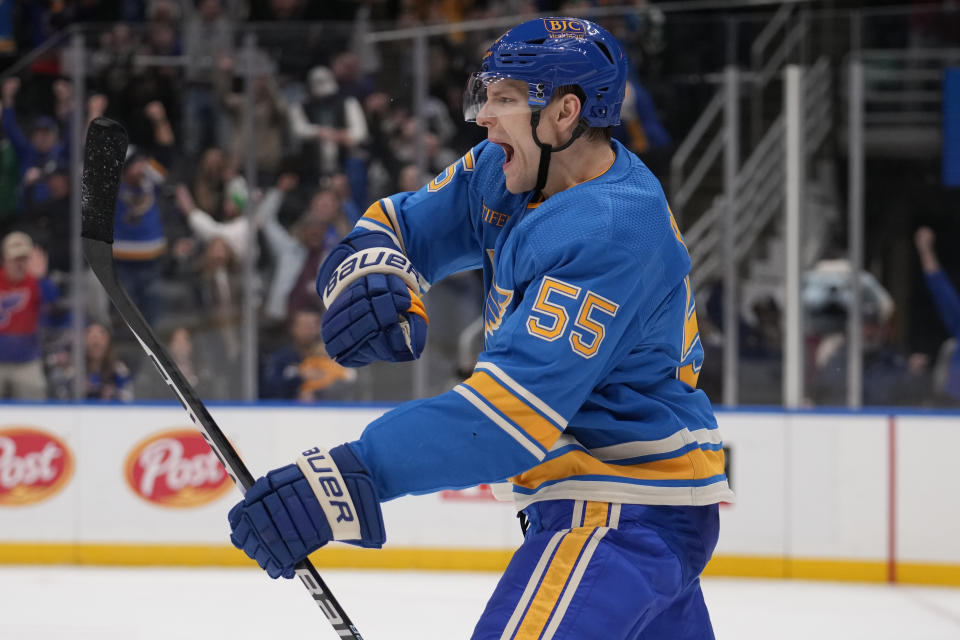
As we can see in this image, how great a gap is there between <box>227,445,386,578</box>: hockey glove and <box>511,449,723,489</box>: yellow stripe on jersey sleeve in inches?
12.1

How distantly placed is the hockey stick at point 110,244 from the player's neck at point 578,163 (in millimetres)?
588

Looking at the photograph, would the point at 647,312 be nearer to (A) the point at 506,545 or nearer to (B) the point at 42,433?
(A) the point at 506,545

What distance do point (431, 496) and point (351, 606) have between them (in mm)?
733

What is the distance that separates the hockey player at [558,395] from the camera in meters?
1.42

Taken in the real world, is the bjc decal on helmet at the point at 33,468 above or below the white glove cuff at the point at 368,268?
below

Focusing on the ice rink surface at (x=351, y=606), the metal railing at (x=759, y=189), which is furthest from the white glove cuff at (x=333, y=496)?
the metal railing at (x=759, y=189)

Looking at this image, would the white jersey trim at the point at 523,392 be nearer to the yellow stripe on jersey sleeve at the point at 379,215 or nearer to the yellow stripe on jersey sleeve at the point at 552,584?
the yellow stripe on jersey sleeve at the point at 552,584

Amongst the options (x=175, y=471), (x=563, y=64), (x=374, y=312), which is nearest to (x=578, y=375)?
(x=374, y=312)

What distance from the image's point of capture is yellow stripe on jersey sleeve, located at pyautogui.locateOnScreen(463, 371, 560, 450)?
1.42 metres

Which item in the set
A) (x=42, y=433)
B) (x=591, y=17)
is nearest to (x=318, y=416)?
(x=42, y=433)

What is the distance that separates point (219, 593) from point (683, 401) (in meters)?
3.25

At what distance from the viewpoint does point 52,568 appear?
4.97 metres

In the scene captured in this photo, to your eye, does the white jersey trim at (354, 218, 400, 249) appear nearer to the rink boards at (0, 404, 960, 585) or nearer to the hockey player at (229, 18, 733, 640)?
the hockey player at (229, 18, 733, 640)

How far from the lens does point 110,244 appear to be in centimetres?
174
